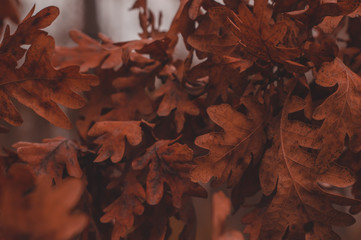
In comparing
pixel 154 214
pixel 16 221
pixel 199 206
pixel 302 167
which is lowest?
pixel 199 206

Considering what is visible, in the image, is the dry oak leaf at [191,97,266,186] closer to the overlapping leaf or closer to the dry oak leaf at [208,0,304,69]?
the dry oak leaf at [208,0,304,69]

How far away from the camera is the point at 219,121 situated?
0.52 metres

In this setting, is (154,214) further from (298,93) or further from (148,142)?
(298,93)

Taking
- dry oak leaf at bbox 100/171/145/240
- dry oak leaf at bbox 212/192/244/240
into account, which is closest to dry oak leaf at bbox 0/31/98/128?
dry oak leaf at bbox 100/171/145/240

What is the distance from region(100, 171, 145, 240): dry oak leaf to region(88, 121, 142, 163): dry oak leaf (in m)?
0.06

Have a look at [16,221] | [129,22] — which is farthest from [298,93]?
[129,22]

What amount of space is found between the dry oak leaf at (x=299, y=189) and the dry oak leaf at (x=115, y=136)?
208 millimetres

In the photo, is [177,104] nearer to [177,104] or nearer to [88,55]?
[177,104]

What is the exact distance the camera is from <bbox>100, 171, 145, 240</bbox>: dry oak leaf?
0.52 meters

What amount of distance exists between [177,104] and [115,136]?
131 millimetres

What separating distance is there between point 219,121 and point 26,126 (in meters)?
2.16

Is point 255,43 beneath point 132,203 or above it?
above

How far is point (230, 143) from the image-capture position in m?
0.53

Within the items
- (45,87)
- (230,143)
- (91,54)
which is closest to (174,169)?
(230,143)
